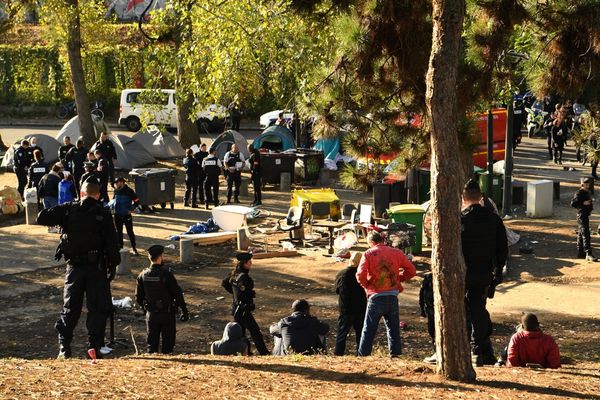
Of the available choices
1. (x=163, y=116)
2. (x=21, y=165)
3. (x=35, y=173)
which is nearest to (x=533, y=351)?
(x=35, y=173)

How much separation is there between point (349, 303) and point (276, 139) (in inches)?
760

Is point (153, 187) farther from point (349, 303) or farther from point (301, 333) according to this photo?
point (301, 333)

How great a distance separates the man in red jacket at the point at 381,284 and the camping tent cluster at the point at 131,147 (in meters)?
19.8

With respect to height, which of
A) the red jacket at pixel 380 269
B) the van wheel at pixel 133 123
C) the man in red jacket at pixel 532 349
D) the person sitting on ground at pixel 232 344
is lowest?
the person sitting on ground at pixel 232 344

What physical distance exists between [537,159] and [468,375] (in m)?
24.8

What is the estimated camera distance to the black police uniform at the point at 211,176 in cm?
2569

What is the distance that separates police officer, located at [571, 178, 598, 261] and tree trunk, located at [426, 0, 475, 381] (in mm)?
10933

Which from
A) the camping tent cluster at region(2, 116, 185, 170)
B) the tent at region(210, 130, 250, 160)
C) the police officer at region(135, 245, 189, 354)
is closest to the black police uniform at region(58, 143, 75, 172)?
the camping tent cluster at region(2, 116, 185, 170)

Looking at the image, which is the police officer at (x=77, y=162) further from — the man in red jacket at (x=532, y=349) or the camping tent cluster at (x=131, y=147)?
the man in red jacket at (x=532, y=349)

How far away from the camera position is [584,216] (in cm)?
1955

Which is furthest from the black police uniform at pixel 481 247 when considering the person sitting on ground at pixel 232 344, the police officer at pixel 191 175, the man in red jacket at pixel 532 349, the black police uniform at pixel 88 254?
the police officer at pixel 191 175

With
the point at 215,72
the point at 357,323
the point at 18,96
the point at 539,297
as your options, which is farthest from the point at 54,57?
the point at 357,323

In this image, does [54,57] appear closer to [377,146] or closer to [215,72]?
[215,72]

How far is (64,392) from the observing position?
904 centimetres
